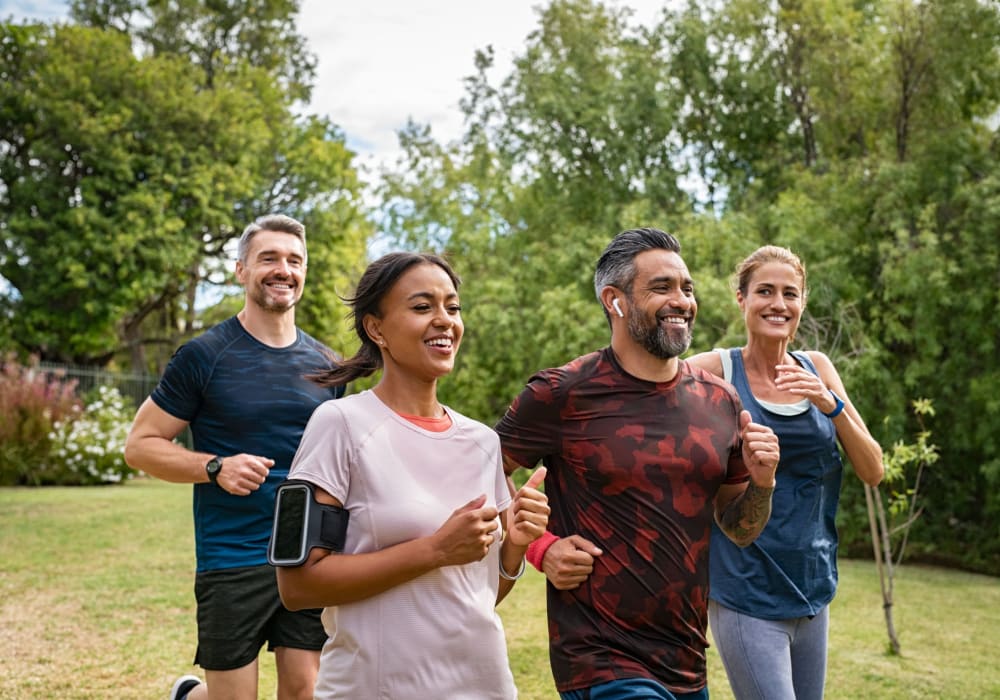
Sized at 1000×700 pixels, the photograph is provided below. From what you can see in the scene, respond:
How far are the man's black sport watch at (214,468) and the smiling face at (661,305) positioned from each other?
1.88 m

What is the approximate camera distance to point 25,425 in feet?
67.3

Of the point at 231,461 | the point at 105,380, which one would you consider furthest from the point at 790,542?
the point at 105,380

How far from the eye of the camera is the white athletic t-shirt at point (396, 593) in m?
2.53

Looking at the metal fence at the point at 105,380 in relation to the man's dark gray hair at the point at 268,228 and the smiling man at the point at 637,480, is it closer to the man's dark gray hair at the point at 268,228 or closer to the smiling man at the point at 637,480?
the man's dark gray hair at the point at 268,228

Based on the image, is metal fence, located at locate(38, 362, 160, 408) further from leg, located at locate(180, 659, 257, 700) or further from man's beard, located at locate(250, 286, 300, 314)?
leg, located at locate(180, 659, 257, 700)

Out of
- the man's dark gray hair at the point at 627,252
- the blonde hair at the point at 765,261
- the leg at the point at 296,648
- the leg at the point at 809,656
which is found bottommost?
the leg at the point at 296,648

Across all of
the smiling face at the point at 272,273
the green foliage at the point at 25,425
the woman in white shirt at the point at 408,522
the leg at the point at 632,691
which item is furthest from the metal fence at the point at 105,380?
the leg at the point at 632,691

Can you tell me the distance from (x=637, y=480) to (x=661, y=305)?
0.57m

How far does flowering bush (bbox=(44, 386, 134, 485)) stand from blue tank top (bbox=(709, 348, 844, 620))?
19783 millimetres

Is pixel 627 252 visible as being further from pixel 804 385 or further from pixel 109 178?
pixel 109 178

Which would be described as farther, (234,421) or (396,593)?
(234,421)

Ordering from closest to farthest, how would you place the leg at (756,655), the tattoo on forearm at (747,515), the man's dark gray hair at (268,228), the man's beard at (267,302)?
the tattoo on forearm at (747,515)
the leg at (756,655)
the man's beard at (267,302)
the man's dark gray hair at (268,228)

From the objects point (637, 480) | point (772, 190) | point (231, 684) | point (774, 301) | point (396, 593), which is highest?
point (772, 190)

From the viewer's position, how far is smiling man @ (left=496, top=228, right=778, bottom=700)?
9.87ft
